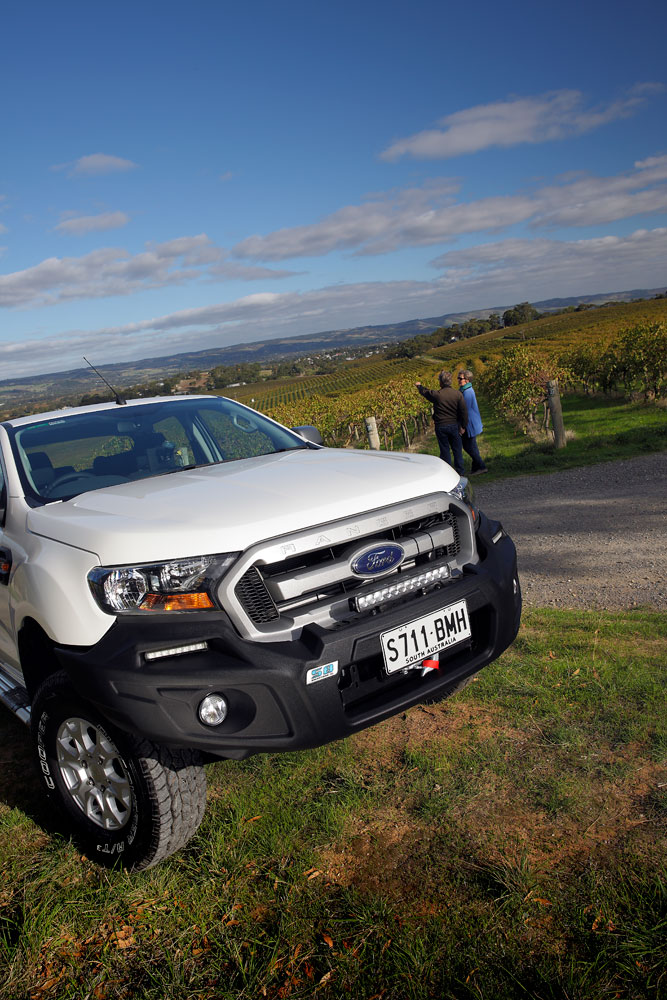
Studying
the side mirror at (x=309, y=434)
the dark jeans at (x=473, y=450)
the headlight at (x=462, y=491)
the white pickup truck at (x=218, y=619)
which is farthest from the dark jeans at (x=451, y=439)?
the white pickup truck at (x=218, y=619)

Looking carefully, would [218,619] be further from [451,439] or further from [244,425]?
[451,439]

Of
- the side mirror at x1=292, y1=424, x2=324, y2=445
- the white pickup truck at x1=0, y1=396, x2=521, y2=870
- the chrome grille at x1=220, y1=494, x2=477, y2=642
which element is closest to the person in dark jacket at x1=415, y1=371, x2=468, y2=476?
the side mirror at x1=292, y1=424, x2=324, y2=445

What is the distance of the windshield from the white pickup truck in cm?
20

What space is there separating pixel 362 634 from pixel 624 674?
6.37ft

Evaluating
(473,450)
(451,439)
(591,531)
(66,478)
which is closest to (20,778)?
(66,478)

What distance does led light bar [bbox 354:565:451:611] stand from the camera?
7.91 feet

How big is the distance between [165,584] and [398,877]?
51.4 inches

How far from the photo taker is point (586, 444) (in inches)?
498

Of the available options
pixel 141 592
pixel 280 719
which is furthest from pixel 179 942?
pixel 141 592

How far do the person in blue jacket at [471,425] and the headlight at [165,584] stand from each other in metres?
9.94

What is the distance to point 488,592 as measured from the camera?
8.89 feet

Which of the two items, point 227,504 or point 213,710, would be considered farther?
point 227,504

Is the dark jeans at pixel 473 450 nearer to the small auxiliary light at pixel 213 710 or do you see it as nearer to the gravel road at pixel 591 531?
the gravel road at pixel 591 531

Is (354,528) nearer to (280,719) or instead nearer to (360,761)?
(280,719)
